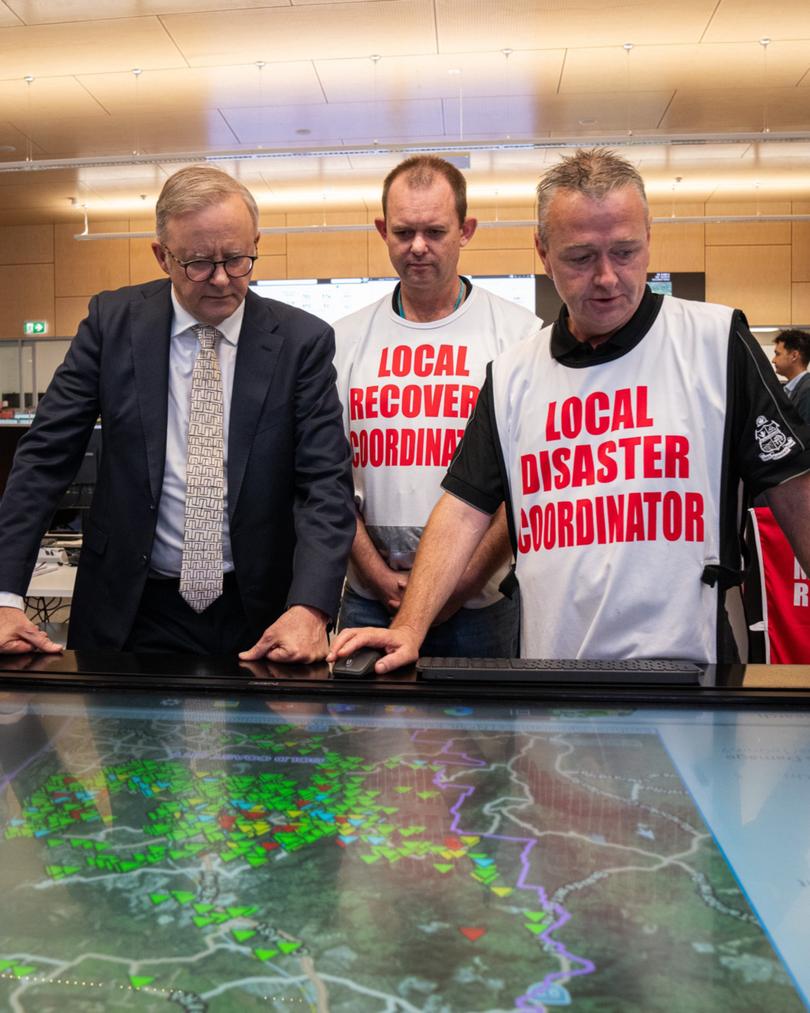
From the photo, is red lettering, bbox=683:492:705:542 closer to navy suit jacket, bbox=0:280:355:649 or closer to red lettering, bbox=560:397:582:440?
red lettering, bbox=560:397:582:440

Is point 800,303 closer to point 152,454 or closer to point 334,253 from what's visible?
point 334,253

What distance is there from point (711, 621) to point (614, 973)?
36.7 inches

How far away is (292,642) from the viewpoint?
127 centimetres

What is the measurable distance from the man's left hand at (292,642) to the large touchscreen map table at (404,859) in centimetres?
22

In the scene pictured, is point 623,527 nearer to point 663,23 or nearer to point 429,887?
point 429,887

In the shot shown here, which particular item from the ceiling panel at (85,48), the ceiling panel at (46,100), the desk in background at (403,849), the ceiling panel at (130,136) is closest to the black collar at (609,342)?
the desk in background at (403,849)

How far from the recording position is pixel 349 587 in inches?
82.4

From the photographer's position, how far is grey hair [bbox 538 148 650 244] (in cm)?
141

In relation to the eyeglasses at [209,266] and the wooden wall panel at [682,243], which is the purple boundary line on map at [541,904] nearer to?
the eyeglasses at [209,266]

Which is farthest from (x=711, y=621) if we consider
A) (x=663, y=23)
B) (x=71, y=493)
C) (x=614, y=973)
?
(x=663, y=23)

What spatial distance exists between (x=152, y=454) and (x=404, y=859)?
3.57 feet

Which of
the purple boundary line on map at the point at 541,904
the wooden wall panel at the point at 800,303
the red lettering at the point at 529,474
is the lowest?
the purple boundary line on map at the point at 541,904

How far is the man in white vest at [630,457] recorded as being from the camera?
Answer: 4.64 ft

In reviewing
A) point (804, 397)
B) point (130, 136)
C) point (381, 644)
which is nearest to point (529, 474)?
point (381, 644)
